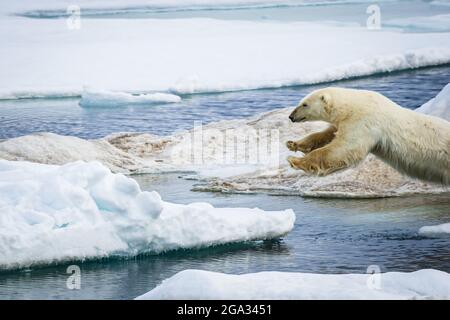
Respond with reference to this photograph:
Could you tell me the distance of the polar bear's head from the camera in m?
4.44

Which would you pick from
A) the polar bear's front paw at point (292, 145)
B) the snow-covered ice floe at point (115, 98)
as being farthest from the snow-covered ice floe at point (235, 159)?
the polar bear's front paw at point (292, 145)

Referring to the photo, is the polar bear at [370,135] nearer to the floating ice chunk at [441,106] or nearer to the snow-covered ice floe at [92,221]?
the snow-covered ice floe at [92,221]

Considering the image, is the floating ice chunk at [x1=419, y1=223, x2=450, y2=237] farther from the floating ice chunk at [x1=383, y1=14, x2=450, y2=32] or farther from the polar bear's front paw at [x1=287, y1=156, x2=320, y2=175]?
the polar bear's front paw at [x1=287, y1=156, x2=320, y2=175]

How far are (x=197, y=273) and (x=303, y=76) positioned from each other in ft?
12.5

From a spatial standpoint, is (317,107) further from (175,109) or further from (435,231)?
(175,109)

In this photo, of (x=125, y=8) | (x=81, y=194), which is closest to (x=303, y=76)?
(x=125, y=8)

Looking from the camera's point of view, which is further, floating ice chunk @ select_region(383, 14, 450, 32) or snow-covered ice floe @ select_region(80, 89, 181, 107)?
floating ice chunk @ select_region(383, 14, 450, 32)

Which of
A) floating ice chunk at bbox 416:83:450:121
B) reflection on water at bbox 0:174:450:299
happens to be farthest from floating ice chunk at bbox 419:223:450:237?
floating ice chunk at bbox 416:83:450:121

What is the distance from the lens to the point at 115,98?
26.5 feet

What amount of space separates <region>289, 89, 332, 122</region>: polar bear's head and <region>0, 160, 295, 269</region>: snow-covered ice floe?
1.60 m

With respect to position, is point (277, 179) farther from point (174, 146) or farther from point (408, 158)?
point (408, 158)

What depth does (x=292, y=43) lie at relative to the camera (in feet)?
27.8

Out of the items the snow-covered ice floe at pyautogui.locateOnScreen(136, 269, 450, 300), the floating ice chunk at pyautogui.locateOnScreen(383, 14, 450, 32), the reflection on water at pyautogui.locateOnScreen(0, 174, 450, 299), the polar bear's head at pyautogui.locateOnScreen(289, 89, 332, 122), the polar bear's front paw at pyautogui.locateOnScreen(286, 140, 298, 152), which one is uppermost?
the floating ice chunk at pyautogui.locateOnScreen(383, 14, 450, 32)

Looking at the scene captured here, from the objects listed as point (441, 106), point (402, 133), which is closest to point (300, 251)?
point (441, 106)
